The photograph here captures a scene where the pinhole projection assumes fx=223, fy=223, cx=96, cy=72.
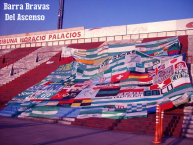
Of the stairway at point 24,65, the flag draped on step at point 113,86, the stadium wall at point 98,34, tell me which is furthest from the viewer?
the stadium wall at point 98,34

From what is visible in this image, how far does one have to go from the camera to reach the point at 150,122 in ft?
30.8

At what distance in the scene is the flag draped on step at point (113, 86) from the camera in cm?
1103

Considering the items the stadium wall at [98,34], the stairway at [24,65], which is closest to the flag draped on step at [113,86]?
the stairway at [24,65]

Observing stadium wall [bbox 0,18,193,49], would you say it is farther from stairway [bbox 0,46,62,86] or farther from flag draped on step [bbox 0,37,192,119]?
flag draped on step [bbox 0,37,192,119]

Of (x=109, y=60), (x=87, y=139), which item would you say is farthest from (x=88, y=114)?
(x=109, y=60)

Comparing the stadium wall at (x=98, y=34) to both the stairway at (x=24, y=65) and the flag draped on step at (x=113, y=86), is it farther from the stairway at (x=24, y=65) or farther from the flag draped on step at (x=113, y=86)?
the flag draped on step at (x=113, y=86)

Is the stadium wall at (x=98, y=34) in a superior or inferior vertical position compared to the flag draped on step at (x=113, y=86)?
superior

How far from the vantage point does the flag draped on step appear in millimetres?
11031

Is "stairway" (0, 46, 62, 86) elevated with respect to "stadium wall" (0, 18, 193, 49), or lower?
lower

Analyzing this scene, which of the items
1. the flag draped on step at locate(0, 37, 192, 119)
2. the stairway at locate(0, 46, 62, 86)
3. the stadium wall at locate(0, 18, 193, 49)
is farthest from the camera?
the stadium wall at locate(0, 18, 193, 49)

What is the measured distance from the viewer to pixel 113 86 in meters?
13.9

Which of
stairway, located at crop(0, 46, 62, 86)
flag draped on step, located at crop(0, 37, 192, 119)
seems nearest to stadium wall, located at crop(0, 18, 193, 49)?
stairway, located at crop(0, 46, 62, 86)

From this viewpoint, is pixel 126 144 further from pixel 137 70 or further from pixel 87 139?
pixel 137 70

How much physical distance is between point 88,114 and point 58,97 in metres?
3.66
